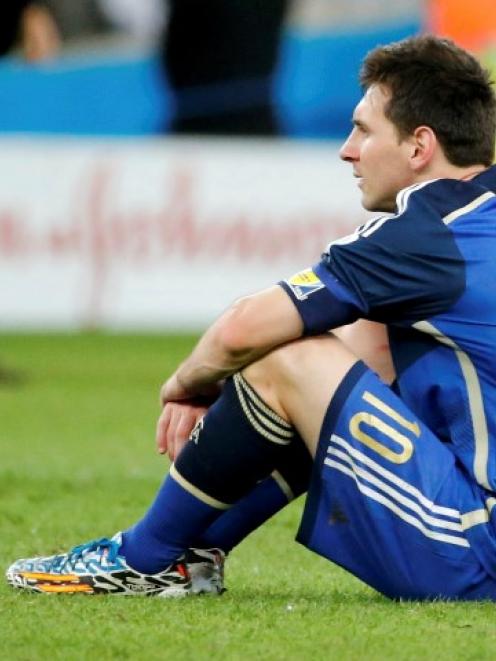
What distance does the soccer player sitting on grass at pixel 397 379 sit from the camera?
4289 millimetres

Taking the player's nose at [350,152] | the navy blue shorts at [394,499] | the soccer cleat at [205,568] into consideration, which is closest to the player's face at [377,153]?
the player's nose at [350,152]

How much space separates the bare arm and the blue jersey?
1.5 inches

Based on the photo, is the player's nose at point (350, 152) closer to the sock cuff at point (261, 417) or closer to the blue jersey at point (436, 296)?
the blue jersey at point (436, 296)

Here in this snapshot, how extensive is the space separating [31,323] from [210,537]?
39.6 feet

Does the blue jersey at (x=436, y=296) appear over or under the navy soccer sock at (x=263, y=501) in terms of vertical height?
over

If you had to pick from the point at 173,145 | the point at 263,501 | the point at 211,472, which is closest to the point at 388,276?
the point at 211,472

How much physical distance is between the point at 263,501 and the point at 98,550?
0.44 m

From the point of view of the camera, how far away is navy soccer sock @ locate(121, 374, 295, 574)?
14.3 ft

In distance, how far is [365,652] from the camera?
3.92 m

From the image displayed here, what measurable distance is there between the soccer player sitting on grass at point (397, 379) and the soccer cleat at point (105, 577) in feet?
0.48

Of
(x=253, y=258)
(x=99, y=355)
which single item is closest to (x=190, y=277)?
(x=253, y=258)

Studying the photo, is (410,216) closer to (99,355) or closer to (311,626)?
(311,626)

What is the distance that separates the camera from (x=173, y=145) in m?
17.2

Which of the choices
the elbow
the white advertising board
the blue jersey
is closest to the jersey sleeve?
Result: the blue jersey
